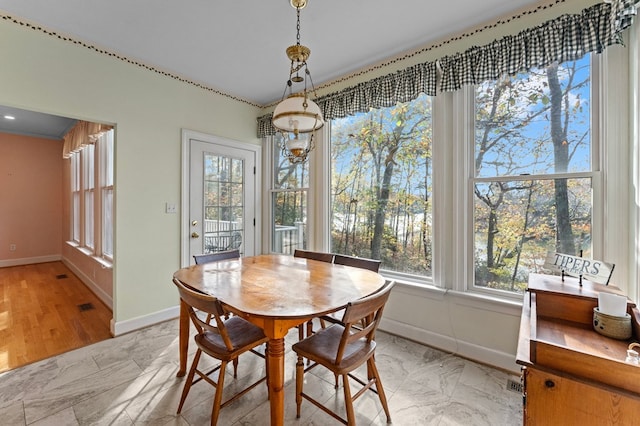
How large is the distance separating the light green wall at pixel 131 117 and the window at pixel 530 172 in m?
3.00

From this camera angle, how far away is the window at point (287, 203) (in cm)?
362

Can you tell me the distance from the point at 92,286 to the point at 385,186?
168 inches

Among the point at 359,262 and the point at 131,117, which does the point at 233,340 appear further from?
the point at 131,117

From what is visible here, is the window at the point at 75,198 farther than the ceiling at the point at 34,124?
Yes

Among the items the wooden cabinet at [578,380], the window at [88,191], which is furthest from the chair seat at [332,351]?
the window at [88,191]

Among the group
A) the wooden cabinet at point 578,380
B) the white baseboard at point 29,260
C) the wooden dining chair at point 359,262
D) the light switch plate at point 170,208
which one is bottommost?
the white baseboard at point 29,260

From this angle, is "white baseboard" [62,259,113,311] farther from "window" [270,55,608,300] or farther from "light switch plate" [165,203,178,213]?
"window" [270,55,608,300]

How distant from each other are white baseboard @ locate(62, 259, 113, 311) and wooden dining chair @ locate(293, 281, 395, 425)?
295 cm

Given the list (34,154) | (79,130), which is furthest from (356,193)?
(34,154)

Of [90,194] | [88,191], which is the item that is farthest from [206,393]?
[88,191]

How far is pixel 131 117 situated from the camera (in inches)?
110

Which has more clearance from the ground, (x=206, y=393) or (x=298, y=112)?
(x=298, y=112)

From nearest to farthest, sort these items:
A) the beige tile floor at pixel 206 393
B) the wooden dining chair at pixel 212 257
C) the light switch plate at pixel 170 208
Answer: the beige tile floor at pixel 206 393, the wooden dining chair at pixel 212 257, the light switch plate at pixel 170 208

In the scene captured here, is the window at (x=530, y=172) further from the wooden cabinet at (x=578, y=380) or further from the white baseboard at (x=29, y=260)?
the white baseboard at (x=29, y=260)
